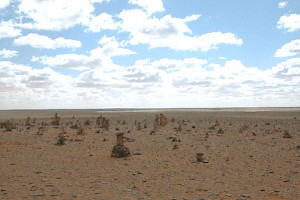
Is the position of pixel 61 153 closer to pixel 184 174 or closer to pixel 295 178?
pixel 184 174

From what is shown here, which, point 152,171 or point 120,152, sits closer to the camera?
point 152,171

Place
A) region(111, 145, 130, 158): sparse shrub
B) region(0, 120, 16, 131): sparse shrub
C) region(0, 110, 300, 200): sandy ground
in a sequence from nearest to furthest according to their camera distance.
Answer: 1. region(0, 110, 300, 200): sandy ground
2. region(111, 145, 130, 158): sparse shrub
3. region(0, 120, 16, 131): sparse shrub

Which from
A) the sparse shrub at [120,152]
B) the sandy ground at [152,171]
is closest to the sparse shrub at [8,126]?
the sandy ground at [152,171]

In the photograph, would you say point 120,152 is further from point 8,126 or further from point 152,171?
point 8,126

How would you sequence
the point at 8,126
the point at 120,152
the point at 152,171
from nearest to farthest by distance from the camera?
the point at 152,171, the point at 120,152, the point at 8,126

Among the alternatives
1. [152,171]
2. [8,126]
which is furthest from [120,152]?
[8,126]

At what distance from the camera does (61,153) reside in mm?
17344

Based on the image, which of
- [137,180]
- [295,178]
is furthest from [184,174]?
[295,178]

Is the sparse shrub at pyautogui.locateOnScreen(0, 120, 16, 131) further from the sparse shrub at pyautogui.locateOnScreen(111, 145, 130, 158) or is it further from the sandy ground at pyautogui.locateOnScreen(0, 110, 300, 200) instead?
the sparse shrub at pyautogui.locateOnScreen(111, 145, 130, 158)

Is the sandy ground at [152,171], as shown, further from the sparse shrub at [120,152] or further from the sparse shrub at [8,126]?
the sparse shrub at [8,126]

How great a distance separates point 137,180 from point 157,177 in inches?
30.2

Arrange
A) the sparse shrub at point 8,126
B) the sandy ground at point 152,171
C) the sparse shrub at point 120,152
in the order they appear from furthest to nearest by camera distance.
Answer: the sparse shrub at point 8,126 < the sparse shrub at point 120,152 < the sandy ground at point 152,171

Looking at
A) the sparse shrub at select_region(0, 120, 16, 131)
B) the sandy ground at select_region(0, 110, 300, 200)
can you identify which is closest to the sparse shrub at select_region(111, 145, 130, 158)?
the sandy ground at select_region(0, 110, 300, 200)

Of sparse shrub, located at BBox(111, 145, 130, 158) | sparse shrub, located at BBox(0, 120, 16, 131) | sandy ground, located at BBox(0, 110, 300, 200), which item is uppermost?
sparse shrub, located at BBox(0, 120, 16, 131)
